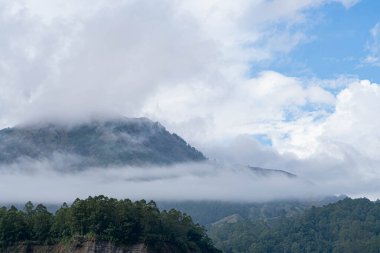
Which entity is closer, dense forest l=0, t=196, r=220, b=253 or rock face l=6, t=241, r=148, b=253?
rock face l=6, t=241, r=148, b=253

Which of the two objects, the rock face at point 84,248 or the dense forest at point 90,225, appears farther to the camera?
the dense forest at point 90,225

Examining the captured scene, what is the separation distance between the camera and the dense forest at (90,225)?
9919 cm

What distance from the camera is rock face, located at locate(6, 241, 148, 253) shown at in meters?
96.3

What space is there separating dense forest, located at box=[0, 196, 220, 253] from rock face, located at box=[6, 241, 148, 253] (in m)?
0.94

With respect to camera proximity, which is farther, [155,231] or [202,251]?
[202,251]

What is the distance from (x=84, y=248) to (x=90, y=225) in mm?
4337

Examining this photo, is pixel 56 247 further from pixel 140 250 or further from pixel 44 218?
pixel 140 250

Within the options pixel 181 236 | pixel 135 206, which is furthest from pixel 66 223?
pixel 181 236

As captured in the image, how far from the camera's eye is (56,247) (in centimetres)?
10006

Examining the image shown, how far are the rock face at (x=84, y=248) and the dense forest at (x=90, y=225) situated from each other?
943mm

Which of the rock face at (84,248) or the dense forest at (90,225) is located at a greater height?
the dense forest at (90,225)

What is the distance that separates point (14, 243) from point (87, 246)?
14.4 m

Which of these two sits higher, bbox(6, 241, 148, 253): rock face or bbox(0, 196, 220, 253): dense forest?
bbox(0, 196, 220, 253): dense forest

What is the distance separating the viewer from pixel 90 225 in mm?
99250
